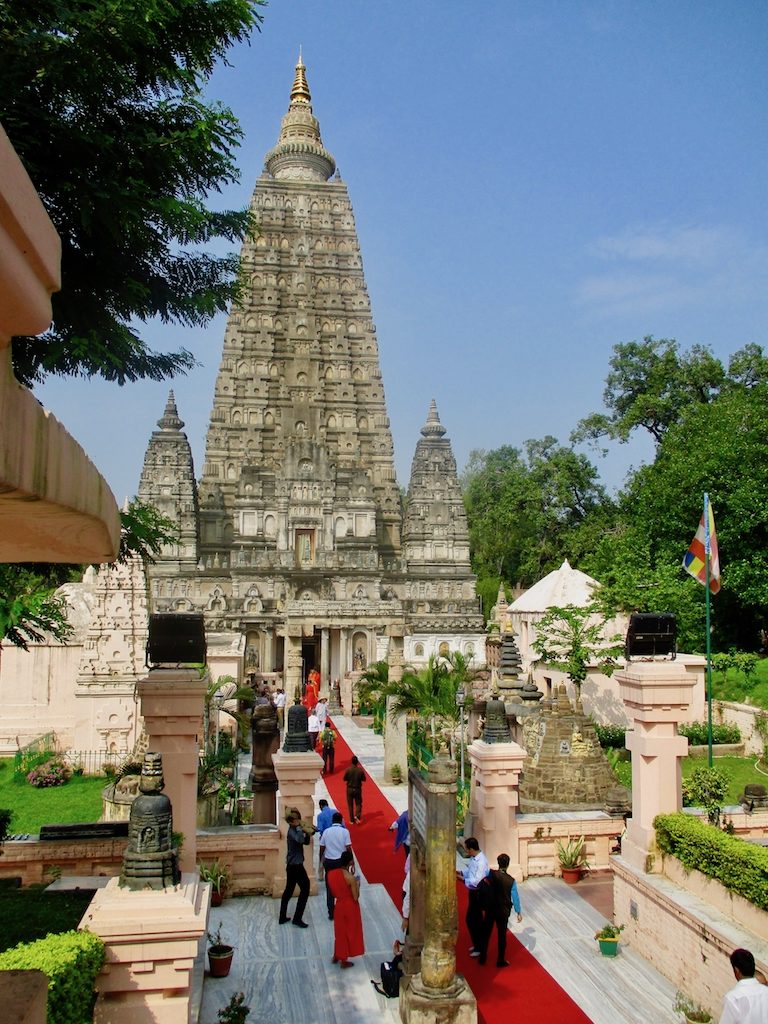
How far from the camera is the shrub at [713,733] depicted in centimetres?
2248

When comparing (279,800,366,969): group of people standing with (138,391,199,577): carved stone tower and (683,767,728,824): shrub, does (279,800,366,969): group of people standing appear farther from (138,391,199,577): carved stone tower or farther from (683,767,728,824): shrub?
(138,391,199,577): carved stone tower

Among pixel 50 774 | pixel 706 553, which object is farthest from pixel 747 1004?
pixel 50 774

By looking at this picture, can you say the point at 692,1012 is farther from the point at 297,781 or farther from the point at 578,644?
the point at 578,644

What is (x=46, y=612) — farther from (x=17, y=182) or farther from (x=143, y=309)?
(x=17, y=182)

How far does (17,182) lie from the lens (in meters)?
1.55

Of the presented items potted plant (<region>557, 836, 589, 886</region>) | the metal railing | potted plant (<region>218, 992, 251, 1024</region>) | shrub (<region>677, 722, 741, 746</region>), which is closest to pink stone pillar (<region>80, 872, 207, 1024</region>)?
potted plant (<region>218, 992, 251, 1024</region>)

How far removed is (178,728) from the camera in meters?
8.84

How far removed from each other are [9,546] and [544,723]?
571 inches

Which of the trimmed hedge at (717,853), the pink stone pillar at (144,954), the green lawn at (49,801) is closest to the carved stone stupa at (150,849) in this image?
the pink stone pillar at (144,954)

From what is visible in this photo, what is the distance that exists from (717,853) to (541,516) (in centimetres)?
4470

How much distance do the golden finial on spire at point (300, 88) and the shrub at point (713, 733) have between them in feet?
158

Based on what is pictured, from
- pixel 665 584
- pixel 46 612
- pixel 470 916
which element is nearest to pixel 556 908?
pixel 470 916

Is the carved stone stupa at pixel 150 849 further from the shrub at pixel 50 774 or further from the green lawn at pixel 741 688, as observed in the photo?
the green lawn at pixel 741 688

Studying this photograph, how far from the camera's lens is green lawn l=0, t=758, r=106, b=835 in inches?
600
